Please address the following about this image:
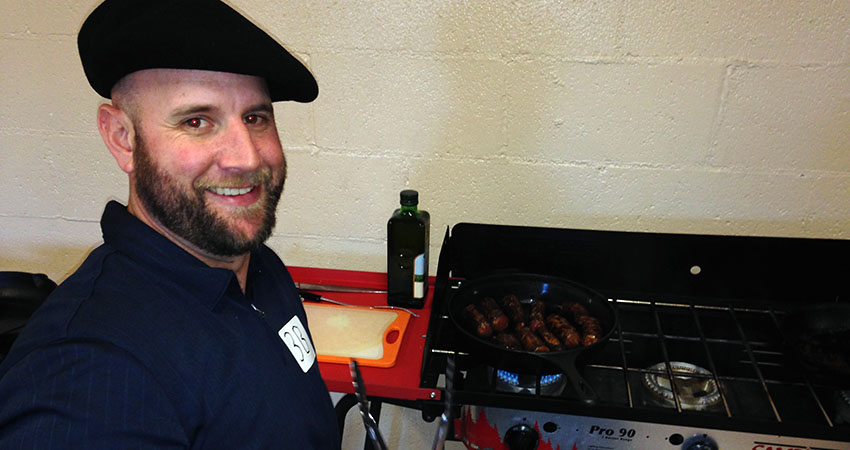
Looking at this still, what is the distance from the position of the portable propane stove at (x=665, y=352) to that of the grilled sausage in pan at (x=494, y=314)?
0.09 metres

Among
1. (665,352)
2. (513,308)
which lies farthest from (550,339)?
(665,352)

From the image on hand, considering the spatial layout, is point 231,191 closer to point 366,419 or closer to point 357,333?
point 366,419

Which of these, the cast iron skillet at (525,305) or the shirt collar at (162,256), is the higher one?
the cast iron skillet at (525,305)

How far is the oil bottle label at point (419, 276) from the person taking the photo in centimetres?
147

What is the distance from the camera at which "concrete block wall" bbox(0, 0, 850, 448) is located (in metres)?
1.42

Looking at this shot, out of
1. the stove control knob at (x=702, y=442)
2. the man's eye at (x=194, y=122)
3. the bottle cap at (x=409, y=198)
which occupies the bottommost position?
the man's eye at (x=194, y=122)

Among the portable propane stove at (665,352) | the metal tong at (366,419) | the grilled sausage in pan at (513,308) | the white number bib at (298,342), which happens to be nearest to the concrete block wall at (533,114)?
the portable propane stove at (665,352)

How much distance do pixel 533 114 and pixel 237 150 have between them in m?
0.83

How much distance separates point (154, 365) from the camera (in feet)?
2.54

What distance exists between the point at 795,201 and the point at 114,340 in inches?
60.9

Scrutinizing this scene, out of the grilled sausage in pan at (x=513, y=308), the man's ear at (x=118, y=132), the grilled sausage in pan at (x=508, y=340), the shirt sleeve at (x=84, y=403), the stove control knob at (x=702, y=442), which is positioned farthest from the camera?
the grilled sausage in pan at (x=513, y=308)

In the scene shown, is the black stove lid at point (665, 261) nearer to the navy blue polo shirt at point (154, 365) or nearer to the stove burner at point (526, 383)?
the stove burner at point (526, 383)

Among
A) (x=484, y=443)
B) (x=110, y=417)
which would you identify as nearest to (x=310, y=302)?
(x=484, y=443)

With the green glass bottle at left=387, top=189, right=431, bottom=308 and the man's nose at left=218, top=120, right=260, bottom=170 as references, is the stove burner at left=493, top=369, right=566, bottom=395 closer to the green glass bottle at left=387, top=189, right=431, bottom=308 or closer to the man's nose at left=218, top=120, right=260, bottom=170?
the green glass bottle at left=387, top=189, right=431, bottom=308
